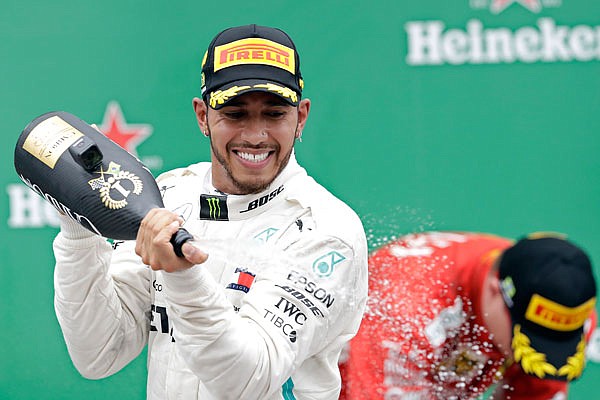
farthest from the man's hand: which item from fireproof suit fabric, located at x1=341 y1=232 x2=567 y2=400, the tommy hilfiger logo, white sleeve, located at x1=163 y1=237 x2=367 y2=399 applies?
fireproof suit fabric, located at x1=341 y1=232 x2=567 y2=400

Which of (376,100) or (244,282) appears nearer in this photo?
(244,282)

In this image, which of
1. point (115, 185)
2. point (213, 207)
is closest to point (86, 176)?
point (115, 185)

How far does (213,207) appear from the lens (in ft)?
5.70

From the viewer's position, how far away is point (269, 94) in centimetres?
171

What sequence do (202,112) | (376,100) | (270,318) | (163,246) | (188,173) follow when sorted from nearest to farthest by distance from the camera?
(163,246)
(270,318)
(202,112)
(188,173)
(376,100)

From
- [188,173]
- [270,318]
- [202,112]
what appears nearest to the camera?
[270,318]

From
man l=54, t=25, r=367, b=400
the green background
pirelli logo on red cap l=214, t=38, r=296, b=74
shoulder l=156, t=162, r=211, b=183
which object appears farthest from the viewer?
the green background

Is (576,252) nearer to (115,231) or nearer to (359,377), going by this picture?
(359,377)

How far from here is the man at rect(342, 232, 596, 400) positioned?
2434mm

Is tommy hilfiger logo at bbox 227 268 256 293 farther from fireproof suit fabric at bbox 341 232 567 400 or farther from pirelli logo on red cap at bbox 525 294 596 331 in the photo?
pirelli logo on red cap at bbox 525 294 596 331

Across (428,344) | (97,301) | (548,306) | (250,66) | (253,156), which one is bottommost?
(428,344)

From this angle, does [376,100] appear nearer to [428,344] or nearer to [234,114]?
[428,344]

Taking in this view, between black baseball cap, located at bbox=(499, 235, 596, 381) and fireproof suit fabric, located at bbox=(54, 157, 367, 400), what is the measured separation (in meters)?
0.80

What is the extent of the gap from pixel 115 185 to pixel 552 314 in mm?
1309
